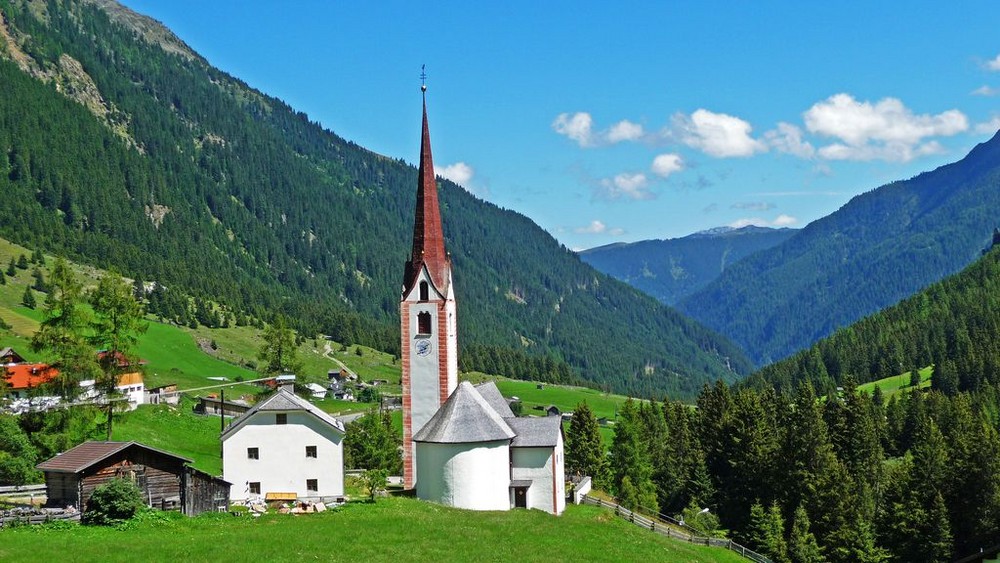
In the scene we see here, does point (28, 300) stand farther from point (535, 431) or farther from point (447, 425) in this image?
point (447, 425)

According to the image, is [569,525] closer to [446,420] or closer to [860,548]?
[446,420]

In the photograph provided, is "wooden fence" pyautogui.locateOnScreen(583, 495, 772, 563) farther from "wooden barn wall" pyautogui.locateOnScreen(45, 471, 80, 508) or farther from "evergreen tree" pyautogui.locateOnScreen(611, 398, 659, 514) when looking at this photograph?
"wooden barn wall" pyautogui.locateOnScreen(45, 471, 80, 508)

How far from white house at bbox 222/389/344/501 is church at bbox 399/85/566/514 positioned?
18.6 ft

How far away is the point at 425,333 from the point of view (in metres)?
70.6

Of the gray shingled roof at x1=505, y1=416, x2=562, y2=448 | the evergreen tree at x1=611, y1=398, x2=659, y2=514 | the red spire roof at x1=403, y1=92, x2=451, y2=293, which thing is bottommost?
the evergreen tree at x1=611, y1=398, x2=659, y2=514

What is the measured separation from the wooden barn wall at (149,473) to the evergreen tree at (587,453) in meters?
46.2

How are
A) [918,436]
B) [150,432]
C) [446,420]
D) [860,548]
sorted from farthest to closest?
[918,436] → [150,432] → [860,548] → [446,420]

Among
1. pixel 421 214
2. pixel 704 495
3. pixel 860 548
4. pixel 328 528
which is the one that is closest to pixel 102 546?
pixel 328 528

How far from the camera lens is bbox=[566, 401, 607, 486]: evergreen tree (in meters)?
93.8

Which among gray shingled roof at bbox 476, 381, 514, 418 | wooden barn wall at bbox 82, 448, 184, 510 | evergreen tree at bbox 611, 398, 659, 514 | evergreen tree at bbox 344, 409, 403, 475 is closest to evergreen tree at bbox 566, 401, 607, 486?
evergreen tree at bbox 611, 398, 659, 514

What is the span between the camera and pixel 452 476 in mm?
63875

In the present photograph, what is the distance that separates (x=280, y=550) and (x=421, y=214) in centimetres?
3236

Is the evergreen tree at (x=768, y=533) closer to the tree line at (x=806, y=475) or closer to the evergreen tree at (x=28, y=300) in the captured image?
the tree line at (x=806, y=475)

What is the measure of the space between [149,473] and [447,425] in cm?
1859
